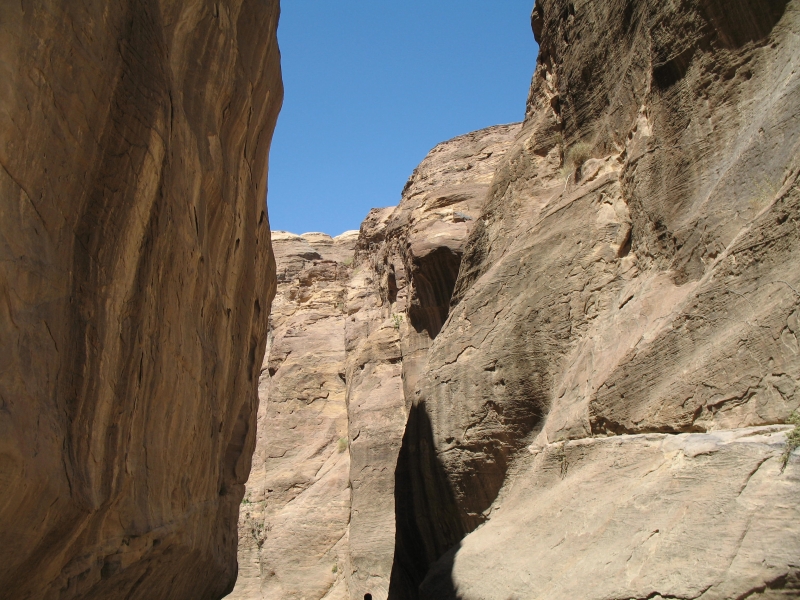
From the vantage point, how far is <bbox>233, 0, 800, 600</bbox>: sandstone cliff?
5797mm

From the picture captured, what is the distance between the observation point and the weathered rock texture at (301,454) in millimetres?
20484

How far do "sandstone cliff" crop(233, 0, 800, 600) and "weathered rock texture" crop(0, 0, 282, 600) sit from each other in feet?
12.8

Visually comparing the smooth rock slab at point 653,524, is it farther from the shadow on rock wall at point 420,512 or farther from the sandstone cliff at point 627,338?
the shadow on rock wall at point 420,512

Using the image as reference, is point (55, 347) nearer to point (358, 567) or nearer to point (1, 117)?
point (1, 117)

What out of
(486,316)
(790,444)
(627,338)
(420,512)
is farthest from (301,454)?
(790,444)

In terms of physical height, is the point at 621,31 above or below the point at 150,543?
above

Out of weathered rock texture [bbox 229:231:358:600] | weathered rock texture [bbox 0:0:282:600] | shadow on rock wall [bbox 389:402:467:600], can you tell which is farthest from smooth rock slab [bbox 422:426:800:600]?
weathered rock texture [bbox 229:231:358:600]

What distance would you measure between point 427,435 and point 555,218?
14.0ft

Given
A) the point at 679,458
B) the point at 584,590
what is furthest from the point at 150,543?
the point at 679,458

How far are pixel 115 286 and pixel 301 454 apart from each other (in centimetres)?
1773

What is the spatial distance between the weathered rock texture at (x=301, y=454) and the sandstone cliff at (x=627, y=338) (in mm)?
7710

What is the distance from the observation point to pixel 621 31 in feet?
35.6

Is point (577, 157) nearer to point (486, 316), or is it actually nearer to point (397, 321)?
point (486, 316)

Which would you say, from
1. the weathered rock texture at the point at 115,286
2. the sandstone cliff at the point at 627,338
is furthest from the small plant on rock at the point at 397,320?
the weathered rock texture at the point at 115,286
